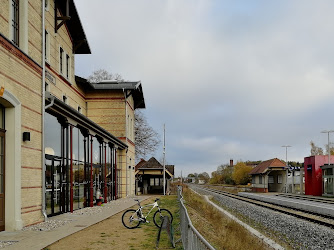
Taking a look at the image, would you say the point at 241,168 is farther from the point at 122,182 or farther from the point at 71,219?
the point at 71,219

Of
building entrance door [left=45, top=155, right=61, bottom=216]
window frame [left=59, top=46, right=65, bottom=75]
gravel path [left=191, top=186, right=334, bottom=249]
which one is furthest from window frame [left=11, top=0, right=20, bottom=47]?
gravel path [left=191, top=186, right=334, bottom=249]

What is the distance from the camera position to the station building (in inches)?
432

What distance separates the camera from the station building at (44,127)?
11.0 m

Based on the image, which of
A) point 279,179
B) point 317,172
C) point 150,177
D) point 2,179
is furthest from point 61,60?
point 279,179

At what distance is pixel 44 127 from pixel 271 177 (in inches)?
2052

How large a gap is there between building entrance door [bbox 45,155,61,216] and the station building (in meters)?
0.04

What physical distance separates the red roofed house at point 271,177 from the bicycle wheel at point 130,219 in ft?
143

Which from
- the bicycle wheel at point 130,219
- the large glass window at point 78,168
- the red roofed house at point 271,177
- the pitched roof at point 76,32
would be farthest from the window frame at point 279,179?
Answer: the bicycle wheel at point 130,219

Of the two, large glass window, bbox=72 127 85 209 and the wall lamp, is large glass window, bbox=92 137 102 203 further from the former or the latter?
the wall lamp

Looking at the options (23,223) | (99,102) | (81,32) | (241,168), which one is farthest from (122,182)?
(241,168)

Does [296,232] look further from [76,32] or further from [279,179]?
[279,179]

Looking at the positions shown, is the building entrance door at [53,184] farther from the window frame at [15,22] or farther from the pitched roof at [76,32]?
the pitched roof at [76,32]

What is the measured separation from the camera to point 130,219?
12.5m

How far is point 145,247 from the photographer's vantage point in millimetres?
9117
